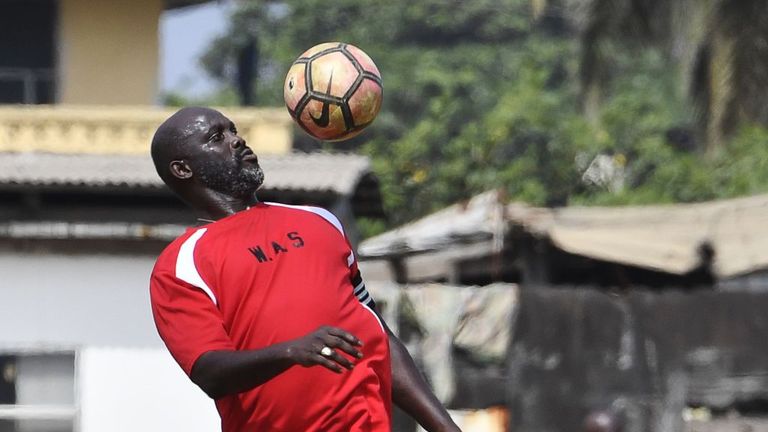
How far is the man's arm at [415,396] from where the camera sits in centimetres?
441

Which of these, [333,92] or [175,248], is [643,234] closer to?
[333,92]

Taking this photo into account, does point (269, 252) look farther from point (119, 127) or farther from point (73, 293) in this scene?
point (119, 127)

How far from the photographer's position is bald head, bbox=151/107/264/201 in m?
4.38

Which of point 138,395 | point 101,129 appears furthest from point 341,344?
point 101,129

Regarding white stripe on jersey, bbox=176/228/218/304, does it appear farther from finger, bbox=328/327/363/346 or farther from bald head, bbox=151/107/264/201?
finger, bbox=328/327/363/346

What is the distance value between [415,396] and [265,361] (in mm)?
638

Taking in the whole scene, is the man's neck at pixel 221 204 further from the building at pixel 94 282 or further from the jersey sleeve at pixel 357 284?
the building at pixel 94 282

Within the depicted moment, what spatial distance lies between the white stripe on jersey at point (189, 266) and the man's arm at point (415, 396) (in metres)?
0.51

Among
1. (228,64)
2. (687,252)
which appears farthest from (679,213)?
(228,64)

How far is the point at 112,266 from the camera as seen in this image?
12188 millimetres

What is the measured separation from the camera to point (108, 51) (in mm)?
16781

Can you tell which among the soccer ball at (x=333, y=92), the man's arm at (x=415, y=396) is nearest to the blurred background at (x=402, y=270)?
the soccer ball at (x=333, y=92)

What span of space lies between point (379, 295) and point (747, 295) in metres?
2.43

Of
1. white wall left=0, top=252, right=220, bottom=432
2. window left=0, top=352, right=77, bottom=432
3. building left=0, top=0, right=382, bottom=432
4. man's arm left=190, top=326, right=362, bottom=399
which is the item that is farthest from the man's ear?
window left=0, top=352, right=77, bottom=432
